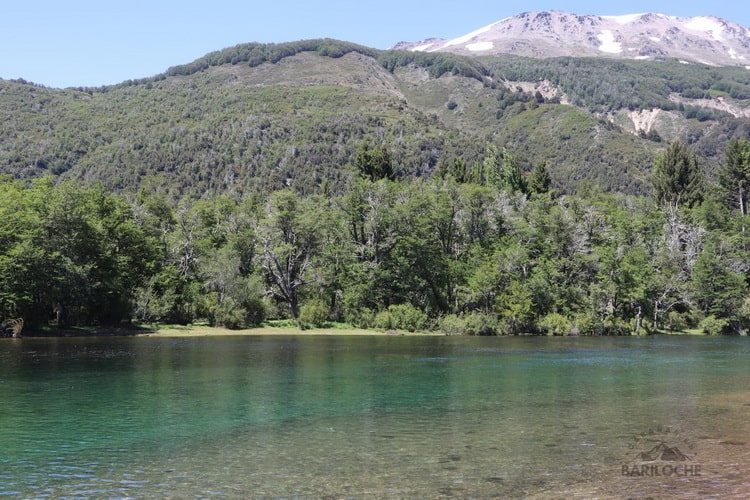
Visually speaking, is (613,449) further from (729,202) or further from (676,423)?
(729,202)

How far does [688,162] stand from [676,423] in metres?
95.9

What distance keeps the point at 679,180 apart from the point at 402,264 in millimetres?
54368

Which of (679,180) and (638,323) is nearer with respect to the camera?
(638,323)

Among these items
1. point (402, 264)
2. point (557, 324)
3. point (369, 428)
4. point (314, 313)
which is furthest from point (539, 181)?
point (369, 428)

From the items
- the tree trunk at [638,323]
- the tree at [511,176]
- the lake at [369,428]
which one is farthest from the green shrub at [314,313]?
the tree at [511,176]

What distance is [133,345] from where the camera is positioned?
5447 cm

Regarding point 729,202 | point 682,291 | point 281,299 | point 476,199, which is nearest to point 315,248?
point 281,299

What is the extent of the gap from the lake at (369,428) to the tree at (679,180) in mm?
69670

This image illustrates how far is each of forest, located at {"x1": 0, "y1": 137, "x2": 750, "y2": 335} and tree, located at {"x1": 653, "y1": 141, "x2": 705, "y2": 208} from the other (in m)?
14.2

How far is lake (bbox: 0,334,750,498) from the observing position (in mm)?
15273

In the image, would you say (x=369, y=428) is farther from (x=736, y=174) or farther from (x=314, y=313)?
(x=736, y=174)

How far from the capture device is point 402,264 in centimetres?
8188

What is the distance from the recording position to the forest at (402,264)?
72.8 m

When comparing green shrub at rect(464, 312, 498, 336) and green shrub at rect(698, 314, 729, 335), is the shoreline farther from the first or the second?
green shrub at rect(698, 314, 729, 335)
